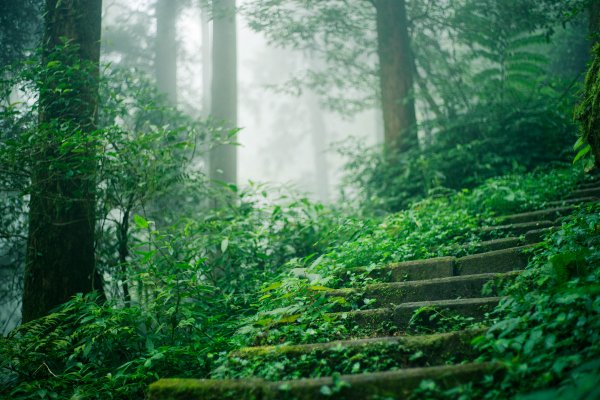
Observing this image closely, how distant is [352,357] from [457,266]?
1748mm

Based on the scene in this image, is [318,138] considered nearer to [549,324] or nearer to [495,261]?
[495,261]

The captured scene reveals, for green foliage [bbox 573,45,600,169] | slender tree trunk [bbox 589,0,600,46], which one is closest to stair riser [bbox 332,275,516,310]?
green foliage [bbox 573,45,600,169]

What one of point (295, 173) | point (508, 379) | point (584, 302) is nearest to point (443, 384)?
point (508, 379)

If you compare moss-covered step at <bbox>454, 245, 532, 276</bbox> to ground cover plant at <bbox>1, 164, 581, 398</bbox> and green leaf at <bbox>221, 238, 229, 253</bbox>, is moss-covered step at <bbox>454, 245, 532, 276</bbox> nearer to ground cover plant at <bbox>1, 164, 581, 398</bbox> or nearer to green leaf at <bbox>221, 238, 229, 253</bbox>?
ground cover plant at <bbox>1, 164, 581, 398</bbox>

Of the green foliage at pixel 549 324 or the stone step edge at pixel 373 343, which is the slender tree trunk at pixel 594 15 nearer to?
the green foliage at pixel 549 324

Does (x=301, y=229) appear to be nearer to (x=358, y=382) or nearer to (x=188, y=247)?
(x=188, y=247)

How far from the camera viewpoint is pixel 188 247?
464cm

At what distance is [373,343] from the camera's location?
2.55 m

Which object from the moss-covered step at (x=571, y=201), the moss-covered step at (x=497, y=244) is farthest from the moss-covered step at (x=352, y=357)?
the moss-covered step at (x=571, y=201)

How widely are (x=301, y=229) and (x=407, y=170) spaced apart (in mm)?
2525

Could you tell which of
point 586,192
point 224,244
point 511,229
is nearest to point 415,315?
point 511,229

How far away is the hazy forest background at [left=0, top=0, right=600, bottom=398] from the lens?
3395 mm

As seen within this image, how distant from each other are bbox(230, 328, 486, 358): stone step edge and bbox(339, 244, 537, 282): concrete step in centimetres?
113

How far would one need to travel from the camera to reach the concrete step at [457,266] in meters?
3.43
